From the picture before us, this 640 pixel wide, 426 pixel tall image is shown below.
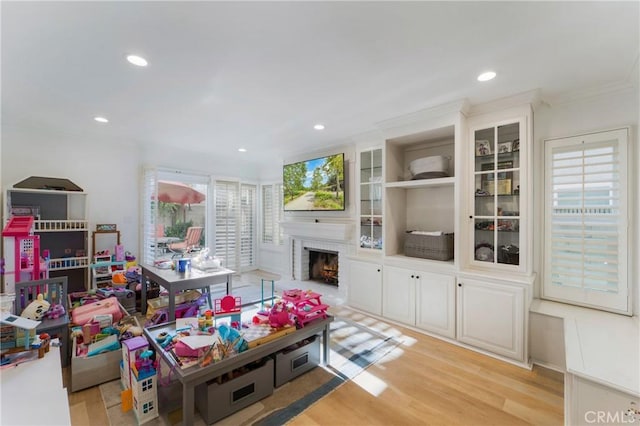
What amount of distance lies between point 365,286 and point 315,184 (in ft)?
5.98

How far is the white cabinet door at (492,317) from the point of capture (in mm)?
2391

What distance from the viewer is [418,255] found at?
10.6 ft

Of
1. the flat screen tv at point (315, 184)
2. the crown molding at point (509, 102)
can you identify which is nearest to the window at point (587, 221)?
the crown molding at point (509, 102)

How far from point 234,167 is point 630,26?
532cm

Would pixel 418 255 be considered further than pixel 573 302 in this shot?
Yes

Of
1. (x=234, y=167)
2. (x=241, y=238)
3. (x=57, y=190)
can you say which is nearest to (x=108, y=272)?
(x=57, y=190)

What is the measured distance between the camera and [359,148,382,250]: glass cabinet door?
3607 millimetres

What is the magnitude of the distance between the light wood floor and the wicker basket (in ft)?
3.32

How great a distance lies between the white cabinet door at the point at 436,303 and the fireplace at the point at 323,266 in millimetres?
1739

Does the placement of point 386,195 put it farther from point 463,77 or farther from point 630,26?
point 630,26

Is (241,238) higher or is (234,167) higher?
(234,167)

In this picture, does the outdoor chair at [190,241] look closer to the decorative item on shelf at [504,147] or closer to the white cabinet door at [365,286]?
the white cabinet door at [365,286]

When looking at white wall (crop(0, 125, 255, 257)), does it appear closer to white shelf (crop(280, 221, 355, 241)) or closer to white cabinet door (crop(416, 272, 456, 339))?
white shelf (crop(280, 221, 355, 241))

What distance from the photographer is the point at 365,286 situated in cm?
354
